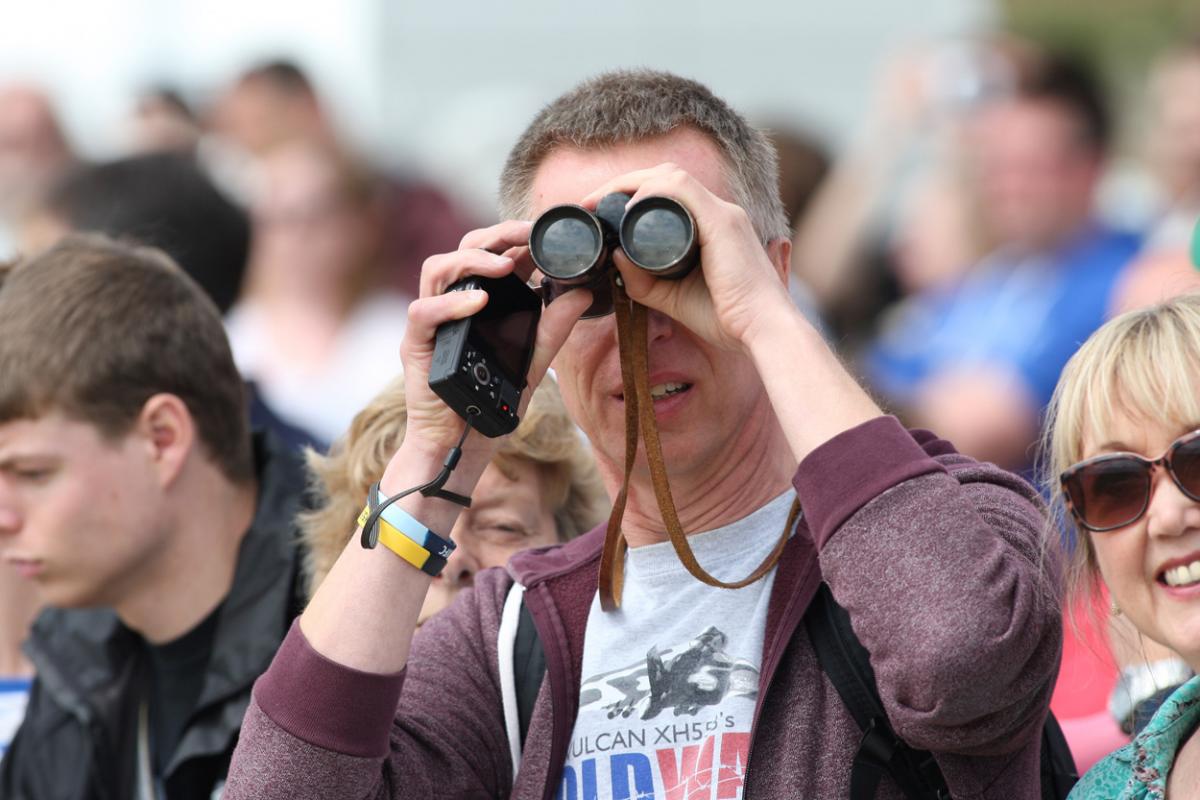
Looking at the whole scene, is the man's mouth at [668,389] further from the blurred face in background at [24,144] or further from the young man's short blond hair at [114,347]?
the blurred face in background at [24,144]

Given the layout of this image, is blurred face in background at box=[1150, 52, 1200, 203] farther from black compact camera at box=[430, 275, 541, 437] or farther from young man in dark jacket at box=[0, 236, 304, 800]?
black compact camera at box=[430, 275, 541, 437]

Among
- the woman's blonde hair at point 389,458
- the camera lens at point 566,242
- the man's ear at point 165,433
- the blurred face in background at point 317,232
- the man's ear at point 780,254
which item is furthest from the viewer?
the blurred face in background at point 317,232

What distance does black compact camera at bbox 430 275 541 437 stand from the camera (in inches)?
109

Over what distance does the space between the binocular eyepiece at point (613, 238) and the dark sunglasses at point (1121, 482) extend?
2.09 feet

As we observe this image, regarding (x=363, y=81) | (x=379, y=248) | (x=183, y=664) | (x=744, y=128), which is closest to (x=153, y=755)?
(x=183, y=664)

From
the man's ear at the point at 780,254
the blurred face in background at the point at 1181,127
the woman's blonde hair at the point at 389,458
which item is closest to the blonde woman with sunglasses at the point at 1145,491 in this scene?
the man's ear at the point at 780,254

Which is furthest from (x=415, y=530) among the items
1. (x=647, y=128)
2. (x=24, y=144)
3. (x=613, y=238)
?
(x=24, y=144)

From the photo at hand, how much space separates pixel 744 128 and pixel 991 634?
103 centimetres

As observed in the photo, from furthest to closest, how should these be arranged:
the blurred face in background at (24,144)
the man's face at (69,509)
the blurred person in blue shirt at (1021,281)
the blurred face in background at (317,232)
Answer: the blurred face in background at (24,144)
the blurred face in background at (317,232)
the blurred person in blue shirt at (1021,281)
the man's face at (69,509)

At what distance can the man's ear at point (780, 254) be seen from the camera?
308 cm

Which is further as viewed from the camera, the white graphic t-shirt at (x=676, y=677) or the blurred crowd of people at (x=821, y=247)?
the blurred crowd of people at (x=821, y=247)

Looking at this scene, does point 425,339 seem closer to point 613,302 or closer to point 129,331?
point 613,302

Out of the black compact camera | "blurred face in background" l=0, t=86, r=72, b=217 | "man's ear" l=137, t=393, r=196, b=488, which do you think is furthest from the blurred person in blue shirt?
"blurred face in background" l=0, t=86, r=72, b=217

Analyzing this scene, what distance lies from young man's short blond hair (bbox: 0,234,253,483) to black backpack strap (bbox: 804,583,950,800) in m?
2.05
